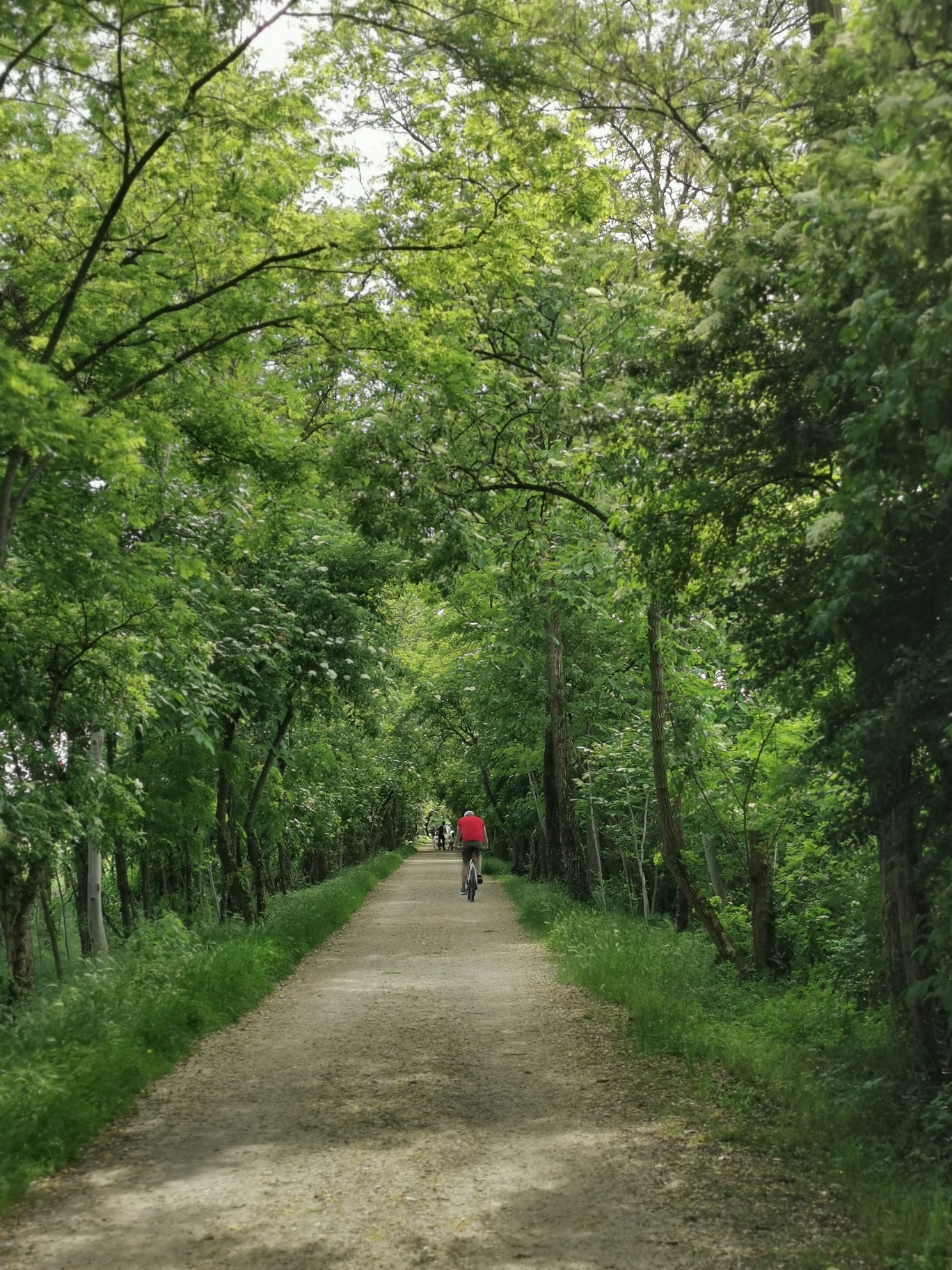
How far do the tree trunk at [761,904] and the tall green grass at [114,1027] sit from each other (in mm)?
5280

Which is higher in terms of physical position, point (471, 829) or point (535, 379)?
point (535, 379)

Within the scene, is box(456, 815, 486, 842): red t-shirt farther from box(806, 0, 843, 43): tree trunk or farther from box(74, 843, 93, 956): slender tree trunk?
box(806, 0, 843, 43): tree trunk

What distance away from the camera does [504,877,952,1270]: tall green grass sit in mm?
4773

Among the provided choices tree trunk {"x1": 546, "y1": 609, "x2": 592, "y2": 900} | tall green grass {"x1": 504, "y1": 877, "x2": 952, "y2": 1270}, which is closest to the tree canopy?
tall green grass {"x1": 504, "y1": 877, "x2": 952, "y2": 1270}

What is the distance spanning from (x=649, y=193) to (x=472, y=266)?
16.7 feet

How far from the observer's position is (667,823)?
38.4ft

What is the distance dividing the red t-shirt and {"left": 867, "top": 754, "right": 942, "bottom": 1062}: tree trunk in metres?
16.9

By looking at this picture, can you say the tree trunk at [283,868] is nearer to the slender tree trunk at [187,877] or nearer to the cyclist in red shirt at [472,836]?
the slender tree trunk at [187,877]

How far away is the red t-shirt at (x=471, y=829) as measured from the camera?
23828 mm

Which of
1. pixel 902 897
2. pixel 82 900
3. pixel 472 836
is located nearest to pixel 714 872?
pixel 472 836

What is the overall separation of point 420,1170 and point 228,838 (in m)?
11.4

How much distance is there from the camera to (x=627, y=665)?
21.7 metres

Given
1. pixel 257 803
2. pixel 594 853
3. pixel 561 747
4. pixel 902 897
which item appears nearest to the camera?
pixel 902 897

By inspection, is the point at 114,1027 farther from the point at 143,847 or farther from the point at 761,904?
the point at 143,847
